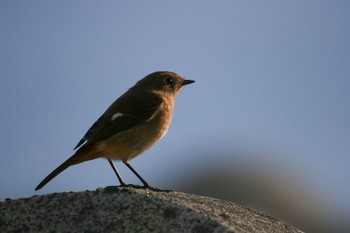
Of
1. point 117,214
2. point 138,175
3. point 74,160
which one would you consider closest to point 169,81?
point 138,175

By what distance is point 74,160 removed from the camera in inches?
332

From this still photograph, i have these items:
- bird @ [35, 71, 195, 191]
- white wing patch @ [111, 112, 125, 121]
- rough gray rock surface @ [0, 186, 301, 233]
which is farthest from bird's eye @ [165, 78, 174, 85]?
rough gray rock surface @ [0, 186, 301, 233]

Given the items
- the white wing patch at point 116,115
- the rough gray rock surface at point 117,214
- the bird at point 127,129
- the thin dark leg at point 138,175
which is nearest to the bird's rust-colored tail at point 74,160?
the bird at point 127,129

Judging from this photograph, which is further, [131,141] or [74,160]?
[131,141]

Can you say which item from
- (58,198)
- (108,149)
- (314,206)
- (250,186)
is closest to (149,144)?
(108,149)

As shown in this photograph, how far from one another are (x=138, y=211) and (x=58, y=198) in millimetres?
863

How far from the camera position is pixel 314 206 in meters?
21.0

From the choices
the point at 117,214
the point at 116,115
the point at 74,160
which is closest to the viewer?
the point at 117,214

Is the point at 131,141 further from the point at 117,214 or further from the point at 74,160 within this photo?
the point at 117,214

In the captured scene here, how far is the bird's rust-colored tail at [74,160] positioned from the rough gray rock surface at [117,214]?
1.94m

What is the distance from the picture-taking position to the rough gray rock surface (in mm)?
5613

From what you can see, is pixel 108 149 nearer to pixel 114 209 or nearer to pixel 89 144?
pixel 89 144

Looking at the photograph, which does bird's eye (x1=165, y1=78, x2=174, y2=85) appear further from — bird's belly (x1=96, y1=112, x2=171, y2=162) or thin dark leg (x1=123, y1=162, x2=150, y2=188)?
thin dark leg (x1=123, y1=162, x2=150, y2=188)

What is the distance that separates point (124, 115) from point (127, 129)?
1.07ft
